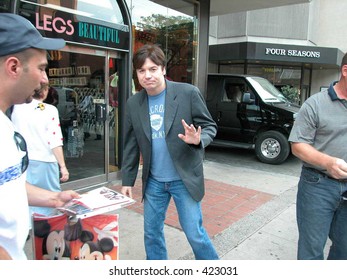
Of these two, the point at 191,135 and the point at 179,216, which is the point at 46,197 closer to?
the point at 191,135

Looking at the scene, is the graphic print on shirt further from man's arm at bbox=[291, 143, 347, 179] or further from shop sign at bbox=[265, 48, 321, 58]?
shop sign at bbox=[265, 48, 321, 58]

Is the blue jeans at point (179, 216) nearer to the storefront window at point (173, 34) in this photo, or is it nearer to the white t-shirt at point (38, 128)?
the white t-shirt at point (38, 128)

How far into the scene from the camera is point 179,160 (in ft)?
8.13

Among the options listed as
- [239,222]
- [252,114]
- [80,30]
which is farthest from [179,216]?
[252,114]

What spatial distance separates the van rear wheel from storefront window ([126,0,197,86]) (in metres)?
2.23

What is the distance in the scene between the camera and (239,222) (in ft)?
13.6

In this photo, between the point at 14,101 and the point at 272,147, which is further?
the point at 272,147

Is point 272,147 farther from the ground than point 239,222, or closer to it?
farther from the ground

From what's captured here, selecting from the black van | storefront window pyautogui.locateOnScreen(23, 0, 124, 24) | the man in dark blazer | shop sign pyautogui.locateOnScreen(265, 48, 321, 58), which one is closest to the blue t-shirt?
the man in dark blazer

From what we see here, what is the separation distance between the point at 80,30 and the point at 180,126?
3286 millimetres

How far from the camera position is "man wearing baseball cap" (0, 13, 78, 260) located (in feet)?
3.90

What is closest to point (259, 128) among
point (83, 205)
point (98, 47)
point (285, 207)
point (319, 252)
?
point (285, 207)

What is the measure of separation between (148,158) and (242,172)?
15.1 ft

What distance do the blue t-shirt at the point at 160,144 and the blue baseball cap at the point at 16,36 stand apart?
4.16 ft
